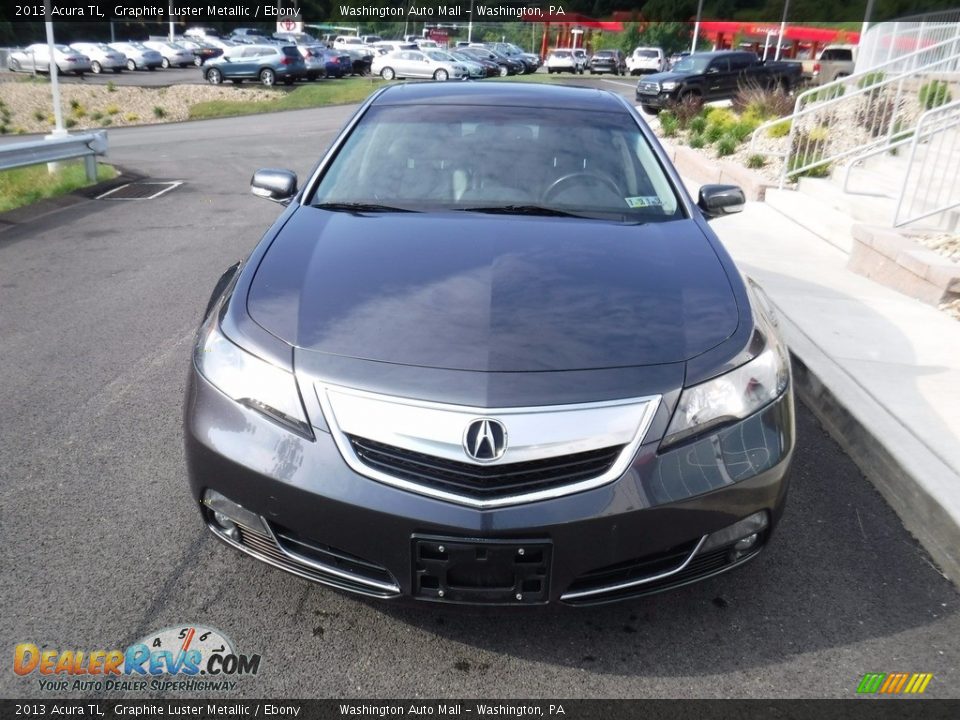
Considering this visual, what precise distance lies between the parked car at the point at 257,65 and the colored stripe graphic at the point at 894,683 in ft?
125

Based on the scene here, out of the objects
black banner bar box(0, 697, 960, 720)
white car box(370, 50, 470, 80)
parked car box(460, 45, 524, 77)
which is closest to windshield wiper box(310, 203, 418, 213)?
black banner bar box(0, 697, 960, 720)

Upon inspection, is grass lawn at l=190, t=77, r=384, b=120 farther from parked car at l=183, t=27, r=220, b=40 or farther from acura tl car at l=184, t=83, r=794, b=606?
parked car at l=183, t=27, r=220, b=40

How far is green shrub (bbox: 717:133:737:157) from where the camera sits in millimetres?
14062

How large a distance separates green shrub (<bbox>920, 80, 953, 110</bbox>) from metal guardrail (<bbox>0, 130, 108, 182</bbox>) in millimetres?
11345

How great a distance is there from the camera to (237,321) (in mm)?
2828

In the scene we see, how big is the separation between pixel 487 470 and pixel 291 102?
30.4 meters

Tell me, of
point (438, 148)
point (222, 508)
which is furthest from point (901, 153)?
point (222, 508)

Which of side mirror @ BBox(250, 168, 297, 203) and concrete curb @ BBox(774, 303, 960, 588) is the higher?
side mirror @ BBox(250, 168, 297, 203)

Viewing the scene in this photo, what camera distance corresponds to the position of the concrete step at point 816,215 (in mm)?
8531

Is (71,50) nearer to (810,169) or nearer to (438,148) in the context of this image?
(810,169)

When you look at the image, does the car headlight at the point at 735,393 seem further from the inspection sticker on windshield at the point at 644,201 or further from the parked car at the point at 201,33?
the parked car at the point at 201,33

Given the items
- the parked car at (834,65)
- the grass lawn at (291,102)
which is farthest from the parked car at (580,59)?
the parked car at (834,65)

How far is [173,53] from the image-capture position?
49.6 metres

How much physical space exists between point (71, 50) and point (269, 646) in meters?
47.3
